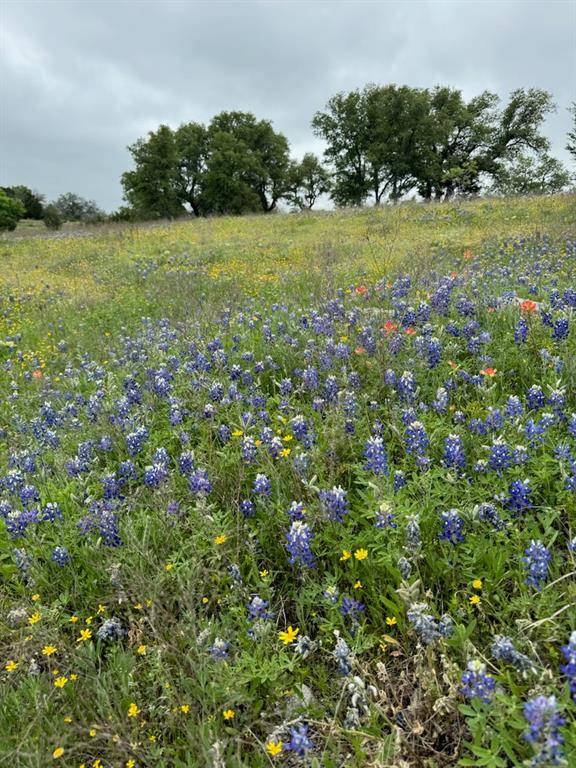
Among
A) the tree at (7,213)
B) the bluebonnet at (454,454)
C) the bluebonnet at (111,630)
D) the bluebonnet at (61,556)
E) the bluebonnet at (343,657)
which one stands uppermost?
the tree at (7,213)

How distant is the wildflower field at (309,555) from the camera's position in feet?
6.09

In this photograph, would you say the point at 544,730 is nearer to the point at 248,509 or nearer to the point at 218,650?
the point at 218,650

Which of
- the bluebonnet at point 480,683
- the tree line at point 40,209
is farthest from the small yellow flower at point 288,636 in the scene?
the tree line at point 40,209

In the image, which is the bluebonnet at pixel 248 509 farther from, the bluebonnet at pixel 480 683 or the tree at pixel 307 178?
the tree at pixel 307 178

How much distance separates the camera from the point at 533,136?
44531 mm

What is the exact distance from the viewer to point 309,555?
7.40ft

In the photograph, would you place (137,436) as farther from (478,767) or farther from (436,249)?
(436,249)

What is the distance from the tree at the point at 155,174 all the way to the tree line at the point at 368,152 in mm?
98

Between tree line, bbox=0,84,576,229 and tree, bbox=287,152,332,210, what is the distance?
4986mm

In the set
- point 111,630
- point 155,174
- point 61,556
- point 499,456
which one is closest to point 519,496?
point 499,456

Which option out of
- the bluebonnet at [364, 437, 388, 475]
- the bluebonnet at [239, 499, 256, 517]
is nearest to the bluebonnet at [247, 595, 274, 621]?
the bluebonnet at [239, 499, 256, 517]

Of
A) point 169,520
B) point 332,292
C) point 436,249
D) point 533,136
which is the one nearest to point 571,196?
point 436,249

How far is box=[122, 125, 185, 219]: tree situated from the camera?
4541 centimetres

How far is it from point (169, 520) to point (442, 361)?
8.76ft
